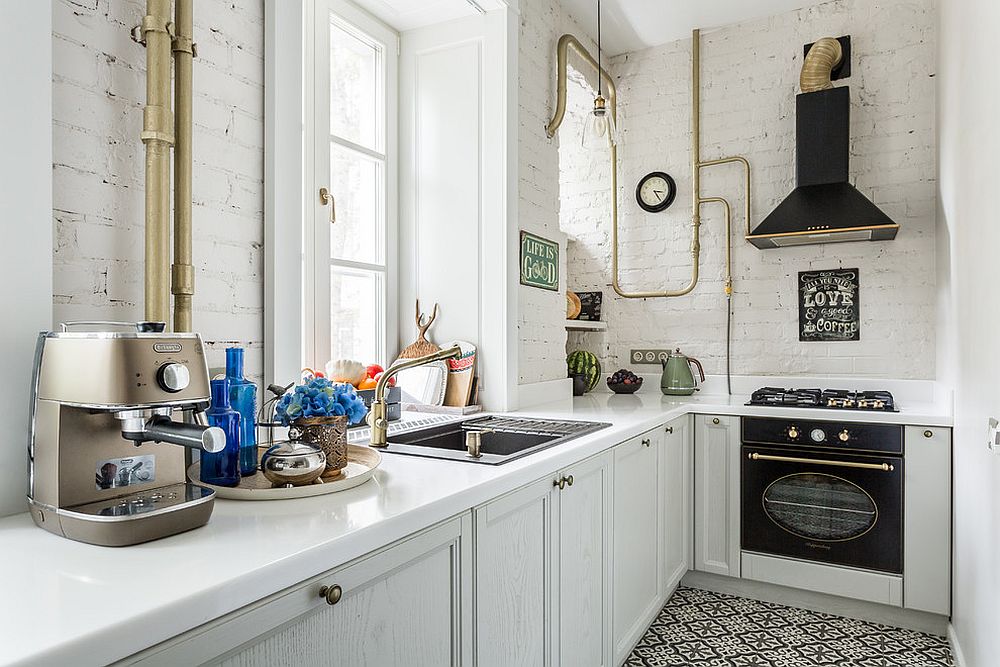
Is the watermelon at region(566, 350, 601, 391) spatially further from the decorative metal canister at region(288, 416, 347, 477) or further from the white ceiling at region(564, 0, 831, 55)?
the decorative metal canister at region(288, 416, 347, 477)

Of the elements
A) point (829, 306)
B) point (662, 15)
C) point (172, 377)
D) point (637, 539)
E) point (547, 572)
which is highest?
point (662, 15)

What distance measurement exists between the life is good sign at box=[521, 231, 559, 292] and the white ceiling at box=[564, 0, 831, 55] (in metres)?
1.22

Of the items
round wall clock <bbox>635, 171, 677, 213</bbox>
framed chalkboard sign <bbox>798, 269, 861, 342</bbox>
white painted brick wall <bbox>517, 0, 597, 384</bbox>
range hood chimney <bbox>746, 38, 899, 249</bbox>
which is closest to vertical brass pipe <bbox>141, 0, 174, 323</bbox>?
white painted brick wall <bbox>517, 0, 597, 384</bbox>

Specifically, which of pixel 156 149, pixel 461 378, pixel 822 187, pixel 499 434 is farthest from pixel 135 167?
pixel 822 187

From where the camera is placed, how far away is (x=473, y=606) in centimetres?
134

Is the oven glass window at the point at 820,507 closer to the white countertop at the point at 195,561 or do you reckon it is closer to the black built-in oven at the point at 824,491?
the black built-in oven at the point at 824,491

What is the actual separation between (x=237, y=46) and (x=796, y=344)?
2.86 m

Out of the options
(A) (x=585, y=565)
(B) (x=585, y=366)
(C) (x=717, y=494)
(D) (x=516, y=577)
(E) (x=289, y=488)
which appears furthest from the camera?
(B) (x=585, y=366)

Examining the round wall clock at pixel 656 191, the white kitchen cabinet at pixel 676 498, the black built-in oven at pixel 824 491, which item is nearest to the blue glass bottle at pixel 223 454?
the white kitchen cabinet at pixel 676 498

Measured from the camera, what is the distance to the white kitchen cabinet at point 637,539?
2.11 meters

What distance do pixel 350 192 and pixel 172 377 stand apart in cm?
164

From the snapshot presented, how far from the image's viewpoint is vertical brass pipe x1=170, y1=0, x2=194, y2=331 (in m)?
1.35

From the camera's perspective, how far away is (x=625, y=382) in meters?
3.36

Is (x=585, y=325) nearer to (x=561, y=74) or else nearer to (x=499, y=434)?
(x=561, y=74)
